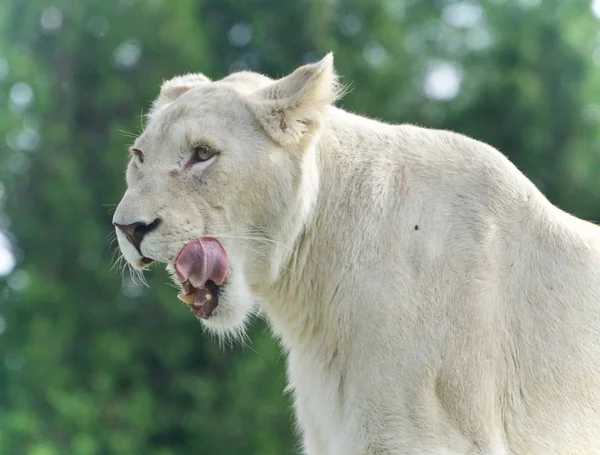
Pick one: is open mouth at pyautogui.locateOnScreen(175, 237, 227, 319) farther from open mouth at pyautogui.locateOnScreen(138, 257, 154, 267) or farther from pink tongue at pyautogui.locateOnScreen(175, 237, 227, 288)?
open mouth at pyautogui.locateOnScreen(138, 257, 154, 267)

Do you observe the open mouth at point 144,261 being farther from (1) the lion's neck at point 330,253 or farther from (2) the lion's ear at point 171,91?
(2) the lion's ear at point 171,91

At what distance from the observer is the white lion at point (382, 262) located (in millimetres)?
4062

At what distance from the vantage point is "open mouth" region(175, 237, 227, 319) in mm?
4148

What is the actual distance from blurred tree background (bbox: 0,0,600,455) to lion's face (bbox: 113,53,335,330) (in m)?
12.4

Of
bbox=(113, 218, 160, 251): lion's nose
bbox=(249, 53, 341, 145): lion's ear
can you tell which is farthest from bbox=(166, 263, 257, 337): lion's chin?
bbox=(249, 53, 341, 145): lion's ear

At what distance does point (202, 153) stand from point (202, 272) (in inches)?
18.0

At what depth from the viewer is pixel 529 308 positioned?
166 inches

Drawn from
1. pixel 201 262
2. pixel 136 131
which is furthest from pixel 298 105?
pixel 136 131

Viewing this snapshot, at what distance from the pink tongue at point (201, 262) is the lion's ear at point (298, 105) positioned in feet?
1.62

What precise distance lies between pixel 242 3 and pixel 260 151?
1723 centimetres

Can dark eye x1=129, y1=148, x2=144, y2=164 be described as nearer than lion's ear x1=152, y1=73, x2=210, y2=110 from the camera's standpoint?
Yes

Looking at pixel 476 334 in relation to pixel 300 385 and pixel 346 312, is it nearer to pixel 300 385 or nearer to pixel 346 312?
pixel 346 312

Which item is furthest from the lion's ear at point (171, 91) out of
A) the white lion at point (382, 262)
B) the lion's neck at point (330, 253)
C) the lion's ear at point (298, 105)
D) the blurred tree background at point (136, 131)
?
A: the blurred tree background at point (136, 131)

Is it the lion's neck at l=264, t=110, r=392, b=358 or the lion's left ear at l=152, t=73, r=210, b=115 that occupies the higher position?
the lion's left ear at l=152, t=73, r=210, b=115
